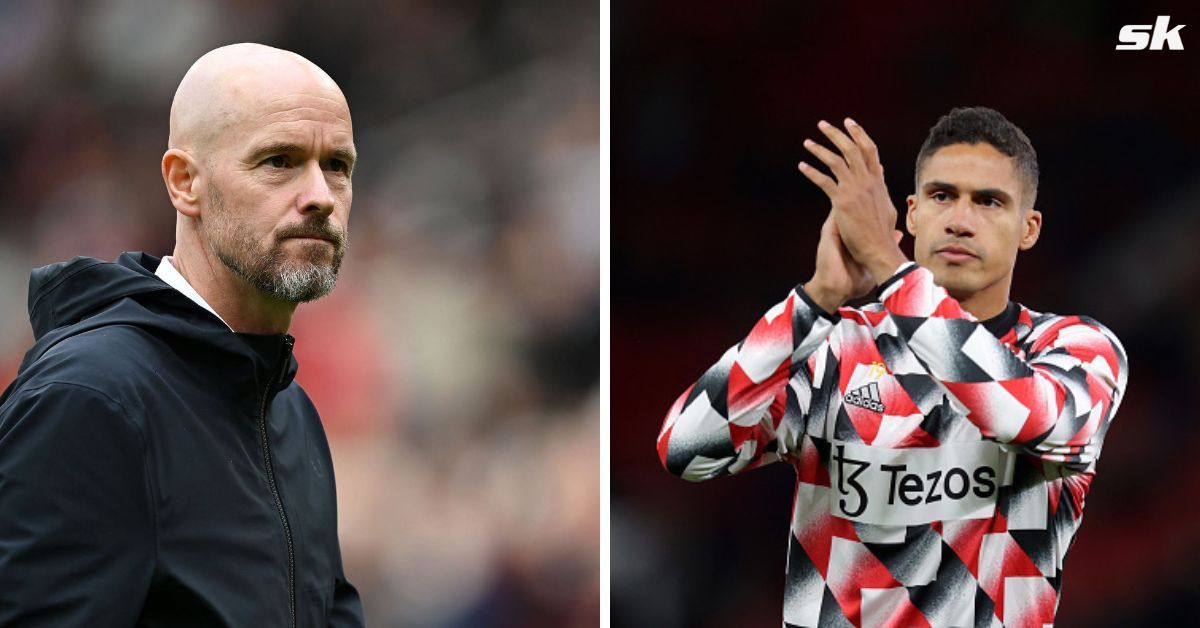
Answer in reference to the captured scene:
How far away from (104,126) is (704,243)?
56.1 inches

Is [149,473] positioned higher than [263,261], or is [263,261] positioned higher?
[263,261]

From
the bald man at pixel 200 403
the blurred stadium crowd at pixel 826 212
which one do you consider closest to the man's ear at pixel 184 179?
the bald man at pixel 200 403

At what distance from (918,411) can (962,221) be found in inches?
11.8

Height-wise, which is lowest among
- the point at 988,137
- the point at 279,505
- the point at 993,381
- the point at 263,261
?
the point at 279,505

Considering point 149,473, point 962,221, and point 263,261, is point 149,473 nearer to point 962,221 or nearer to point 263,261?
point 263,261

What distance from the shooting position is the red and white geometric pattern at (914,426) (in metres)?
1.55

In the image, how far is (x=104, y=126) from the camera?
2.67 meters

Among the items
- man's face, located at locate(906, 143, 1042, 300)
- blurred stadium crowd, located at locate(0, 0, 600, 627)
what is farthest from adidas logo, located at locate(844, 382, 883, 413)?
blurred stadium crowd, located at locate(0, 0, 600, 627)

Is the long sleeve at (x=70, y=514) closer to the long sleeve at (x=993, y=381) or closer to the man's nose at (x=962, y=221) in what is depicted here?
the long sleeve at (x=993, y=381)

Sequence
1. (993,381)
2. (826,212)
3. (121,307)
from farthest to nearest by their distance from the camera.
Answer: (826,212)
(993,381)
(121,307)

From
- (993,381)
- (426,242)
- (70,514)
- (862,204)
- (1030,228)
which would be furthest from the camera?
(426,242)

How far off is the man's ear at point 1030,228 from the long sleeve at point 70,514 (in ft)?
4.49

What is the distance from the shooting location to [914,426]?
1731 millimetres

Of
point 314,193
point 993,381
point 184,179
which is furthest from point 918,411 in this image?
point 184,179
